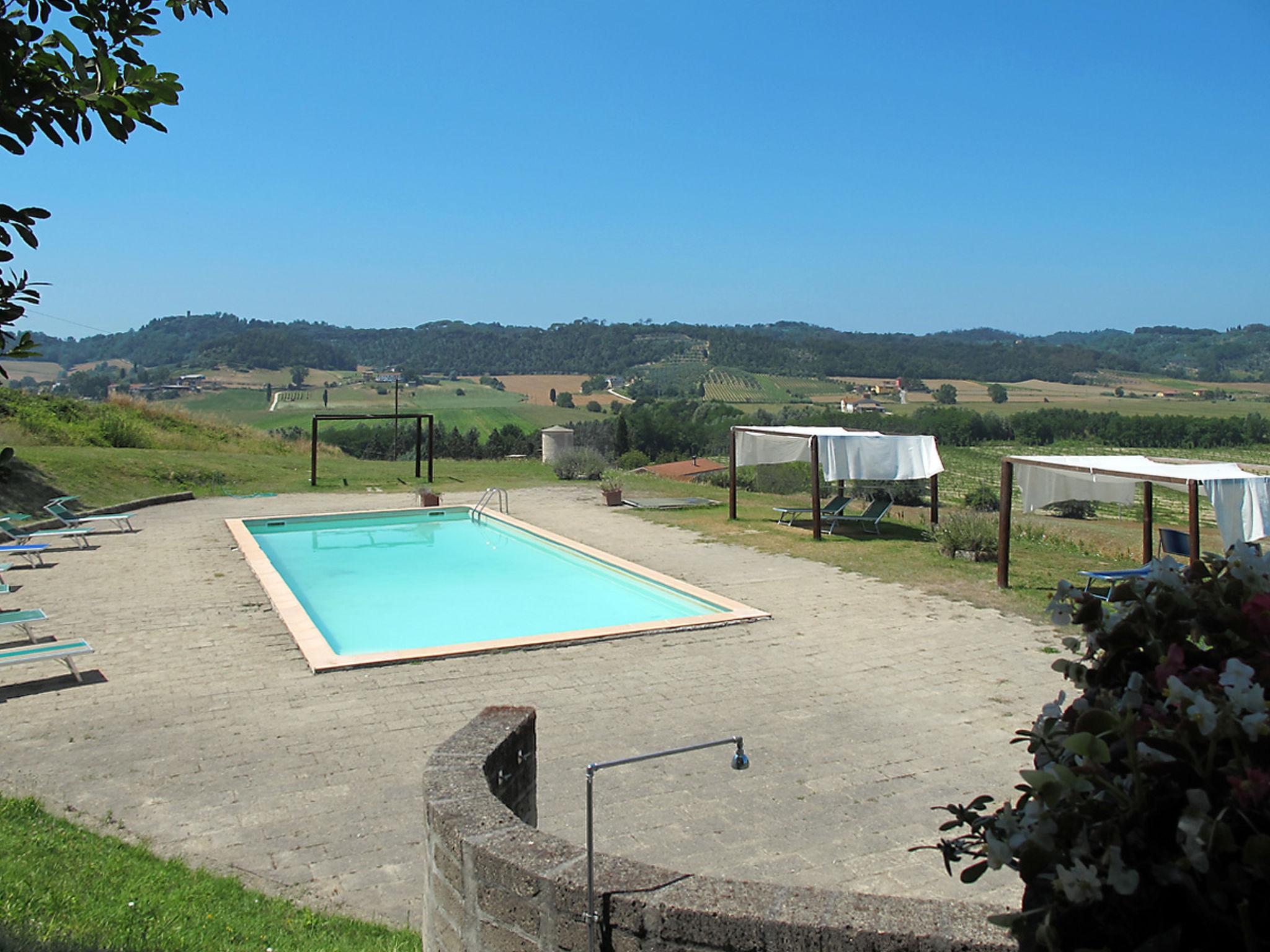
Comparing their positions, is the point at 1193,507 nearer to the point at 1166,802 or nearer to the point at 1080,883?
the point at 1166,802

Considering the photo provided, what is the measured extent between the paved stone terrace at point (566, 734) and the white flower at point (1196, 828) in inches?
115

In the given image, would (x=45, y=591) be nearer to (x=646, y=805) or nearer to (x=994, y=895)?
(x=646, y=805)

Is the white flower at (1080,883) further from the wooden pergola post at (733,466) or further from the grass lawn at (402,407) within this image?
the grass lawn at (402,407)

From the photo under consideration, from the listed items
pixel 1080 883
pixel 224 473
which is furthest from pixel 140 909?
pixel 224 473

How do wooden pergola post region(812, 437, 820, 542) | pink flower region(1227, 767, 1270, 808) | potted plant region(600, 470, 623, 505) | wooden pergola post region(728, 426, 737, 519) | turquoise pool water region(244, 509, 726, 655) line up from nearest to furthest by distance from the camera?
pink flower region(1227, 767, 1270, 808)
turquoise pool water region(244, 509, 726, 655)
wooden pergola post region(812, 437, 820, 542)
wooden pergola post region(728, 426, 737, 519)
potted plant region(600, 470, 623, 505)

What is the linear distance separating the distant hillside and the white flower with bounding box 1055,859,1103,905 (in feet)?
329

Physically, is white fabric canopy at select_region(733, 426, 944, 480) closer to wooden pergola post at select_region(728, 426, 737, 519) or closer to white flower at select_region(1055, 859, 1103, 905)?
wooden pergola post at select_region(728, 426, 737, 519)

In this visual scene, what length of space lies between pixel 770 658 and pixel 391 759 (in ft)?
10.7

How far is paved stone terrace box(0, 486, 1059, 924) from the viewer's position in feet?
13.6

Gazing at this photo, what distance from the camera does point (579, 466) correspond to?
22.0m

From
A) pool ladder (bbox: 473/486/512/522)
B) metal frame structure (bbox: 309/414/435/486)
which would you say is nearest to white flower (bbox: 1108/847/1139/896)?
pool ladder (bbox: 473/486/512/522)

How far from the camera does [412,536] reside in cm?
1548

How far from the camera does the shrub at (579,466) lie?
21797 mm

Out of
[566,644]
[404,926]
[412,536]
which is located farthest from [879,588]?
[412,536]
